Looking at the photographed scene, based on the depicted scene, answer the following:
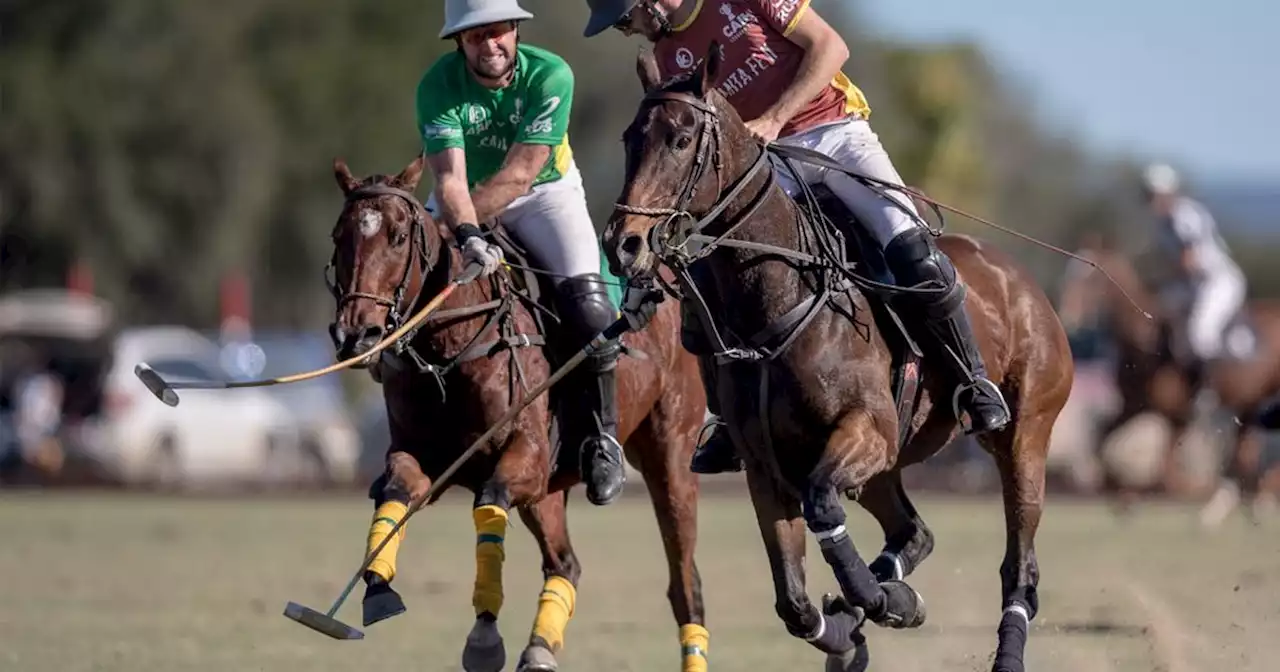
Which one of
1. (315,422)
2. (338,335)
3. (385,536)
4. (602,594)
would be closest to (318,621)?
(385,536)

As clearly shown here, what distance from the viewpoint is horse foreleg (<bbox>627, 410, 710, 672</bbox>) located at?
30.5 feet

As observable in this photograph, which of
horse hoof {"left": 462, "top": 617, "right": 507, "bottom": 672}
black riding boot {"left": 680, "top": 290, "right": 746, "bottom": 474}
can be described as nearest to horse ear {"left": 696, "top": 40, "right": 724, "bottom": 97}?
black riding boot {"left": 680, "top": 290, "right": 746, "bottom": 474}

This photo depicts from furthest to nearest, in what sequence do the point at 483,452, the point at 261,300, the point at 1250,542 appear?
1. the point at 261,300
2. the point at 1250,542
3. the point at 483,452

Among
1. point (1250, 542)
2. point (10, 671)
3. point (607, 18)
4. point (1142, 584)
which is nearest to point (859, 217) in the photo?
point (607, 18)

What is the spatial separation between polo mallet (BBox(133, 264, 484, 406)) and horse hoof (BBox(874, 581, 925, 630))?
201cm

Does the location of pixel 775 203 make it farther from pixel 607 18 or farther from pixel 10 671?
pixel 10 671

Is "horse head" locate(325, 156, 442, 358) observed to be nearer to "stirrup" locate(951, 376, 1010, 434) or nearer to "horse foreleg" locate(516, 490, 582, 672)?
"horse foreleg" locate(516, 490, 582, 672)

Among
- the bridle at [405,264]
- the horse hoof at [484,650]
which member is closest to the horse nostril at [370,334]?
the bridle at [405,264]

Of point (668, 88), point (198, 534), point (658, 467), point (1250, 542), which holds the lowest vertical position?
point (1250, 542)

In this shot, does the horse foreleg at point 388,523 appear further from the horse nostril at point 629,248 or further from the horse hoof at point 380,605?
the horse nostril at point 629,248

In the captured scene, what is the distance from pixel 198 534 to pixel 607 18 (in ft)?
39.6

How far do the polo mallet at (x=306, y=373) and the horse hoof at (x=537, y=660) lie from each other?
51.7 inches

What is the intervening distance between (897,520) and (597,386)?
55.8 inches

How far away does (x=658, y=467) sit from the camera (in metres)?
9.76
